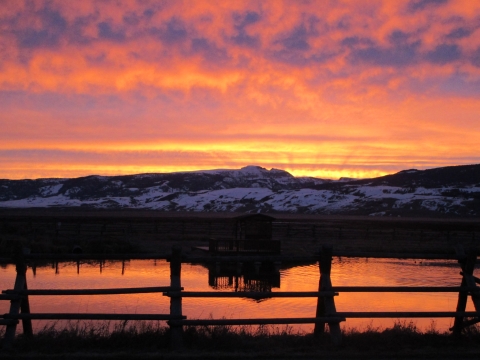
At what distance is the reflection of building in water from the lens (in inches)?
869

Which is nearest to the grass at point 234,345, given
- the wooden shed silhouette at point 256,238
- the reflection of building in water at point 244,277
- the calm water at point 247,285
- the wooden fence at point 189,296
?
the wooden fence at point 189,296

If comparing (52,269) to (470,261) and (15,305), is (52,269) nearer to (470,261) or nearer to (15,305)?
(15,305)

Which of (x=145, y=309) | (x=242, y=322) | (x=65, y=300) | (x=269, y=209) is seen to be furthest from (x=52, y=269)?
(x=269, y=209)

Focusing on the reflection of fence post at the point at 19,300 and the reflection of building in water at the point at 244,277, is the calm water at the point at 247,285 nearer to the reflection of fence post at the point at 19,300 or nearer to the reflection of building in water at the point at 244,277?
the reflection of building in water at the point at 244,277

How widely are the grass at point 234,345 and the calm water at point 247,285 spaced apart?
182 centimetres

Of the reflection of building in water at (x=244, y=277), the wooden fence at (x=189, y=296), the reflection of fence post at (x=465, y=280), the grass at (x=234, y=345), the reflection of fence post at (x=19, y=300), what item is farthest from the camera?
the reflection of building in water at (x=244, y=277)

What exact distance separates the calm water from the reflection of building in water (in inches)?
5.1

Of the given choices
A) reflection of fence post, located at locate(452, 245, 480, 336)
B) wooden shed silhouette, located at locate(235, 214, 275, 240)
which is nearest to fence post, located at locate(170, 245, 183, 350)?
reflection of fence post, located at locate(452, 245, 480, 336)

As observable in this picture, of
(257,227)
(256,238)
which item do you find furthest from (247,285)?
(257,227)

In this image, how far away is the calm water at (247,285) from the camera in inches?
573

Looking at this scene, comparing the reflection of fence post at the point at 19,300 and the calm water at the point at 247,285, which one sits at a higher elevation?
the reflection of fence post at the point at 19,300

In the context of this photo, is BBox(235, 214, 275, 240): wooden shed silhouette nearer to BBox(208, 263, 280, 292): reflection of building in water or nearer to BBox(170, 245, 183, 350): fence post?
BBox(208, 263, 280, 292): reflection of building in water

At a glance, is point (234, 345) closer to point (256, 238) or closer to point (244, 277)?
point (244, 277)

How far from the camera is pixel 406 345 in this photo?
874 cm
